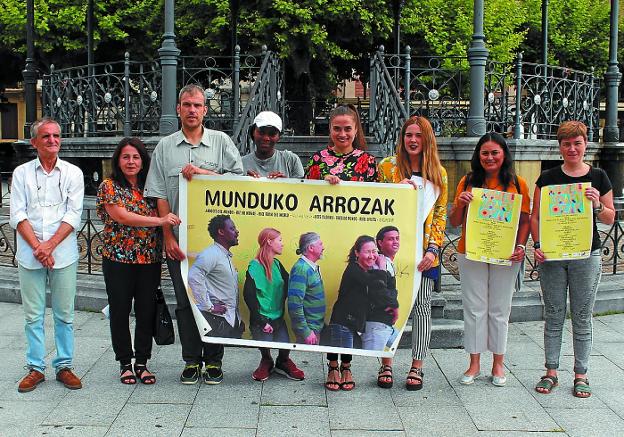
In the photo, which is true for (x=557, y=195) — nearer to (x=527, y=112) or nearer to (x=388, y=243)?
(x=388, y=243)

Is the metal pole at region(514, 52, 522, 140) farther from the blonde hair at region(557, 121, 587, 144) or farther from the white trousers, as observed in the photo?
the white trousers

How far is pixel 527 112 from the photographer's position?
12.4m

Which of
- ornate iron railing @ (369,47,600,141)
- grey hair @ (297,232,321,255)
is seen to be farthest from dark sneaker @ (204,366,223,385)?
ornate iron railing @ (369,47,600,141)

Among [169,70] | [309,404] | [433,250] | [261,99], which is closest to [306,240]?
[433,250]

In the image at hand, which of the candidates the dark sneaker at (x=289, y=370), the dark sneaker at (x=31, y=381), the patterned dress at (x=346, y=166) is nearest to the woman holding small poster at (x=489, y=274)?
the patterned dress at (x=346, y=166)

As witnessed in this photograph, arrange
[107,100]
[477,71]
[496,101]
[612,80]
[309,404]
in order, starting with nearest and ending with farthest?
[309,404], [477,71], [107,100], [496,101], [612,80]

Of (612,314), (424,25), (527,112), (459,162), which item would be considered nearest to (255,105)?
(459,162)

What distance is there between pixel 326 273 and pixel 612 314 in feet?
13.0

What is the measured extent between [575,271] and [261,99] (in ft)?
23.4

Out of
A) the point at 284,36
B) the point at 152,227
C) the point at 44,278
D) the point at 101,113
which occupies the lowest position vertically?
the point at 44,278

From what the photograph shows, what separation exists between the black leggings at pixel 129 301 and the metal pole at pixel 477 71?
6.13 metres

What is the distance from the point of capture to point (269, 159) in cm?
546

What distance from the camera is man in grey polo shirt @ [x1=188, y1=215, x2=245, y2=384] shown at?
5.30 m

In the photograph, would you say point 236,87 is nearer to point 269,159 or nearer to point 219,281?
point 269,159
